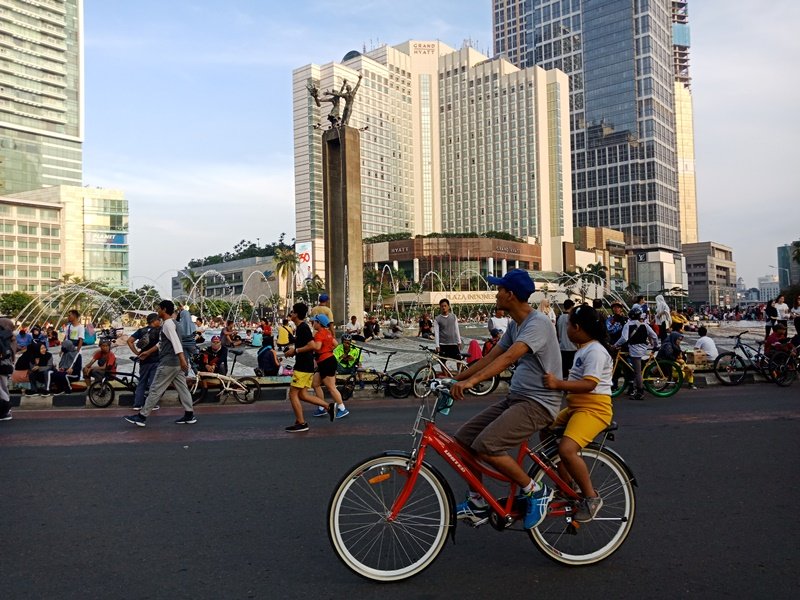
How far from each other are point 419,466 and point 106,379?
1142cm

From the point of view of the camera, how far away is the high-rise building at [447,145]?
5615 inches

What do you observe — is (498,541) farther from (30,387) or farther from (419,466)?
(30,387)

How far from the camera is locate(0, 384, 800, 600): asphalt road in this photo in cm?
388

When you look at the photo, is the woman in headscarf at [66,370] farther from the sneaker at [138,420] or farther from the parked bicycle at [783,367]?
the parked bicycle at [783,367]

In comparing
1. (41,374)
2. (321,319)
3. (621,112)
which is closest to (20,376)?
(41,374)

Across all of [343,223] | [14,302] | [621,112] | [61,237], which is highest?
[621,112]

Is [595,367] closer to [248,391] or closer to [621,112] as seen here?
[248,391]

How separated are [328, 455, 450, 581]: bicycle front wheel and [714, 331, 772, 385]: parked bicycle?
13252mm

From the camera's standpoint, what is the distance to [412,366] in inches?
628

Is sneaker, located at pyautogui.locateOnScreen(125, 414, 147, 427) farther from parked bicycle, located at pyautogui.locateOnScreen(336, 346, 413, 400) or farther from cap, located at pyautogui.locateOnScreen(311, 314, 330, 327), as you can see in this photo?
parked bicycle, located at pyautogui.locateOnScreen(336, 346, 413, 400)

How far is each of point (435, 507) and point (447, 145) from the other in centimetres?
15875

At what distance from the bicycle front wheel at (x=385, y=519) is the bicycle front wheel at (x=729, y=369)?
13.3 m

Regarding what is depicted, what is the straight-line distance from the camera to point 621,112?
15788 cm

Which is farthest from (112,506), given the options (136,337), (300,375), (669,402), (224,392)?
(669,402)
